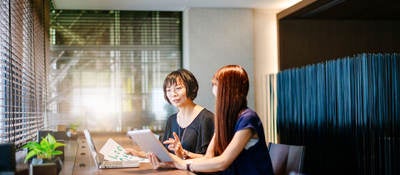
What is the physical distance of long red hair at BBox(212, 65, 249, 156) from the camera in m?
2.65

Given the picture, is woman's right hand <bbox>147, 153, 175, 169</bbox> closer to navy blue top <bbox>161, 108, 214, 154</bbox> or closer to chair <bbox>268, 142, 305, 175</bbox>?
navy blue top <bbox>161, 108, 214, 154</bbox>

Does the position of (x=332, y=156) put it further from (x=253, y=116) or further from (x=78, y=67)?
(x=78, y=67)

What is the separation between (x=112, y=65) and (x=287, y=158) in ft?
15.6

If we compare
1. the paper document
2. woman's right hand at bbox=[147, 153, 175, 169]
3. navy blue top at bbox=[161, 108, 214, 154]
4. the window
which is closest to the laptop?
the paper document

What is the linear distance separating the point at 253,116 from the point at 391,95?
2.40 m

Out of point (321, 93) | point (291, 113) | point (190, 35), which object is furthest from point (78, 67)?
point (321, 93)

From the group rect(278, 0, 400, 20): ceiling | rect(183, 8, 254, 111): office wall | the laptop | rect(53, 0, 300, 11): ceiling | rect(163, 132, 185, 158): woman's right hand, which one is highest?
rect(53, 0, 300, 11): ceiling

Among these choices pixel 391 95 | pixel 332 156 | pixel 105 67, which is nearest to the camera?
pixel 391 95

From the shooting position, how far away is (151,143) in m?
2.78

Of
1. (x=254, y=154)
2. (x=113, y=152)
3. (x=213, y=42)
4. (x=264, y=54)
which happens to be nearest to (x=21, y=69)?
(x=113, y=152)

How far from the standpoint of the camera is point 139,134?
9.09 feet

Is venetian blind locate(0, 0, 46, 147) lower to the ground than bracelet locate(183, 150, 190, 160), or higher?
higher

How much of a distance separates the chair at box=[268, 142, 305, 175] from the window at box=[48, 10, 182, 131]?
4408 millimetres

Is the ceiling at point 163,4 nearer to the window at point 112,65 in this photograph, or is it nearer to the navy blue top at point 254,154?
the window at point 112,65
